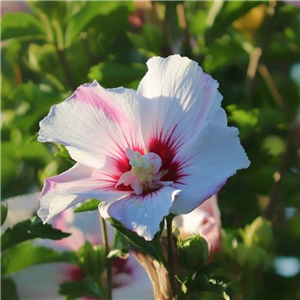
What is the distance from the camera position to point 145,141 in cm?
75

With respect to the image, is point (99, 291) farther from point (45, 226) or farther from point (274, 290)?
point (274, 290)

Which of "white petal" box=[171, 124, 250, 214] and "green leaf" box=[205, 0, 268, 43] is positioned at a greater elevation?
"white petal" box=[171, 124, 250, 214]

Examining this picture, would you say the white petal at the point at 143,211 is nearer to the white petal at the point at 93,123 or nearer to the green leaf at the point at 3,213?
the white petal at the point at 93,123

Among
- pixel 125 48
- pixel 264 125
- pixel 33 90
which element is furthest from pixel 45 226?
pixel 125 48

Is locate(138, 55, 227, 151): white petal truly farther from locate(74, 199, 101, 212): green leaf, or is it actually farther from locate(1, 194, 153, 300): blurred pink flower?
locate(1, 194, 153, 300): blurred pink flower

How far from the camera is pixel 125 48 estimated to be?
1.43 m

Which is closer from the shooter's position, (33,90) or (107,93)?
(107,93)

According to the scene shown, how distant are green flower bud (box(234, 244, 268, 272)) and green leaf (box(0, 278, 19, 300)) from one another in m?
0.28

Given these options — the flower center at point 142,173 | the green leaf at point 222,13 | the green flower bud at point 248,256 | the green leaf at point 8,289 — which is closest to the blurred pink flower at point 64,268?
the green leaf at point 8,289

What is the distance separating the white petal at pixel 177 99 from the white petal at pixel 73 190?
65 millimetres

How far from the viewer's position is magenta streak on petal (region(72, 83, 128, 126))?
0.72 m

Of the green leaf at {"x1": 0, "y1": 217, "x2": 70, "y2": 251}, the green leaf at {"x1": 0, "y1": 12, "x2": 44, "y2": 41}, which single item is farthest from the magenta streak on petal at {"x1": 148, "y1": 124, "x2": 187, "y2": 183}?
the green leaf at {"x1": 0, "y1": 12, "x2": 44, "y2": 41}

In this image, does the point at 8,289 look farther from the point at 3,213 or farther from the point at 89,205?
the point at 89,205

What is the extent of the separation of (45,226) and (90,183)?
0.13 metres
